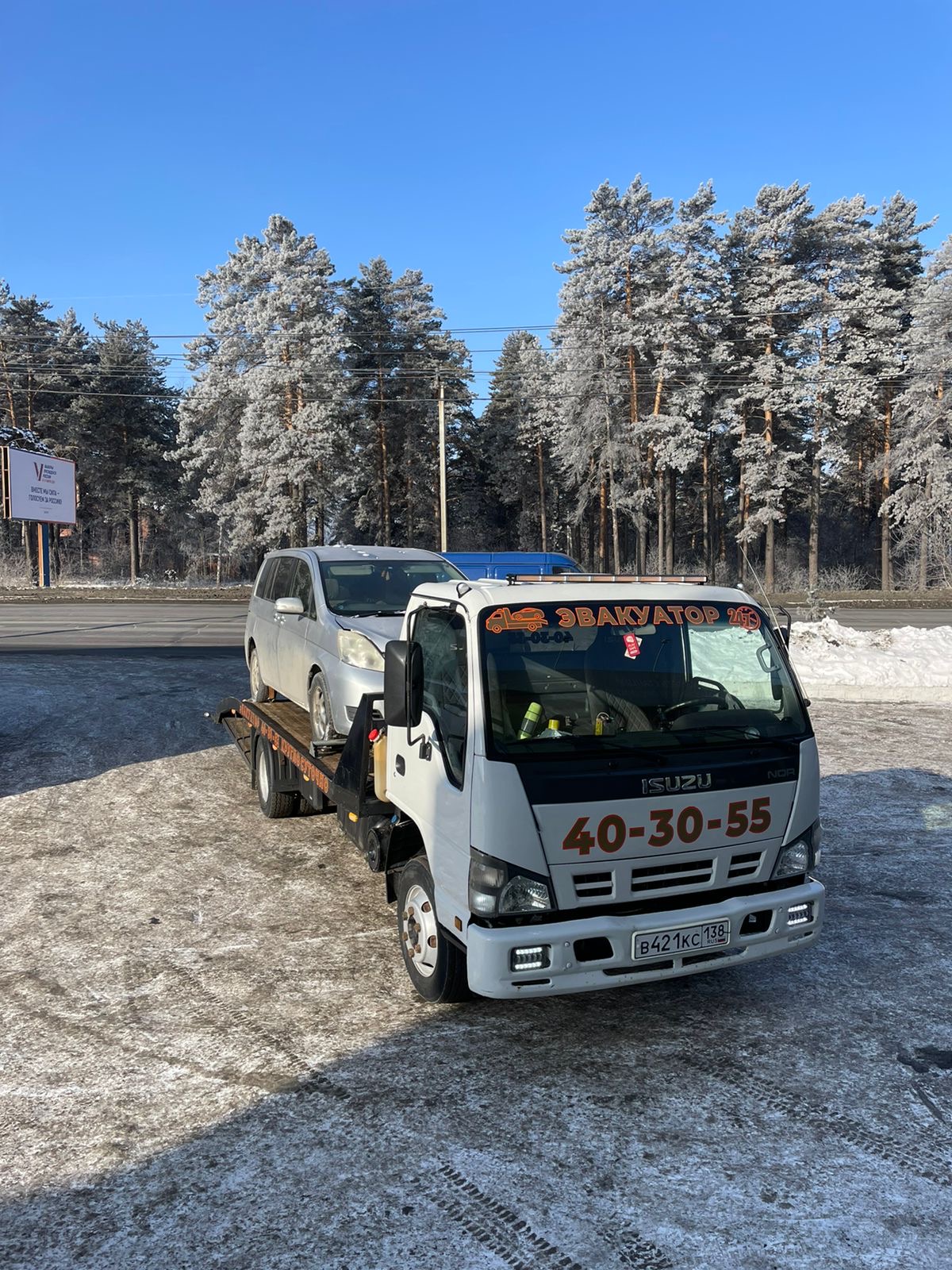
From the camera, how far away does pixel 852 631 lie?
1589cm

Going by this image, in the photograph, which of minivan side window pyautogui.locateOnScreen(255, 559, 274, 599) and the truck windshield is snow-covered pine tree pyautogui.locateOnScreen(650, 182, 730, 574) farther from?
the truck windshield

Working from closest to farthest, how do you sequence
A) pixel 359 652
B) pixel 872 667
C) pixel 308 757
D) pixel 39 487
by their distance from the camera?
pixel 308 757 < pixel 359 652 < pixel 872 667 < pixel 39 487

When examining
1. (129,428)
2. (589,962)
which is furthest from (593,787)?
(129,428)

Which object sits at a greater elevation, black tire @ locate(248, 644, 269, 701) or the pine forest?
the pine forest

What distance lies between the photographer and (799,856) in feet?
14.8

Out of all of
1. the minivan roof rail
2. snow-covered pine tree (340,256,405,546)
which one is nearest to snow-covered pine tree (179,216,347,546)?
snow-covered pine tree (340,256,405,546)

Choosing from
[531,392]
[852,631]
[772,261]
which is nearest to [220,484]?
[531,392]

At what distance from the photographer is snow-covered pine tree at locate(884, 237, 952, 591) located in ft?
135

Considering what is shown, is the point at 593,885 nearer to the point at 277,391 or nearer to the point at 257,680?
the point at 257,680

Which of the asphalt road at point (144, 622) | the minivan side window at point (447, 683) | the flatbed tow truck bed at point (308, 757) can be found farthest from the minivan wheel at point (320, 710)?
the asphalt road at point (144, 622)

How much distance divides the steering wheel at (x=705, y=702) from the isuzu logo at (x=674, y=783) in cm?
39

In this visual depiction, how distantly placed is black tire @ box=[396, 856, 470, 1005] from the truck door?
183 millimetres

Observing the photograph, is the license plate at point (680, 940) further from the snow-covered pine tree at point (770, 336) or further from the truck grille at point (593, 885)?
the snow-covered pine tree at point (770, 336)

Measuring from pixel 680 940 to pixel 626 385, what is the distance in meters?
42.6
